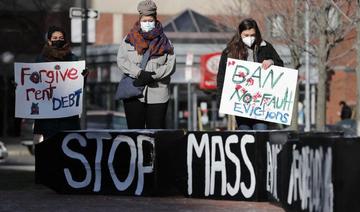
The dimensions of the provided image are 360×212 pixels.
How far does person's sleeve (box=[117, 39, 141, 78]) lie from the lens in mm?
9672

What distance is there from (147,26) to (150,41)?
17 centimetres

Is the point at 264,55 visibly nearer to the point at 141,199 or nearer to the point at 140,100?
the point at 140,100

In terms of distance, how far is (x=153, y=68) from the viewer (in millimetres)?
9766

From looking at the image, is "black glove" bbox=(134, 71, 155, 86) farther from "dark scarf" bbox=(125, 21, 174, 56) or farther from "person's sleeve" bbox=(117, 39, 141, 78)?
"dark scarf" bbox=(125, 21, 174, 56)

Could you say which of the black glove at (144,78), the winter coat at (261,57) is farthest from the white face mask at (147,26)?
the winter coat at (261,57)

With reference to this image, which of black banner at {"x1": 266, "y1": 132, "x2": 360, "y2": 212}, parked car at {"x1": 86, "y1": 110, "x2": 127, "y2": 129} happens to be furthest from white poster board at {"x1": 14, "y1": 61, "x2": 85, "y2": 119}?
parked car at {"x1": 86, "y1": 110, "x2": 127, "y2": 129}

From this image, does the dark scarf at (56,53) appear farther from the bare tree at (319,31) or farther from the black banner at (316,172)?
the bare tree at (319,31)

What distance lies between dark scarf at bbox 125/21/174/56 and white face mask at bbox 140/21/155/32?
35 millimetres

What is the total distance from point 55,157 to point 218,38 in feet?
97.7

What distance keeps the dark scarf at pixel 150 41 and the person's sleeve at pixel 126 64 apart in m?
0.12

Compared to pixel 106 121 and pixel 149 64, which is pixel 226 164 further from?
pixel 106 121

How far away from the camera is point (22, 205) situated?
8.55m

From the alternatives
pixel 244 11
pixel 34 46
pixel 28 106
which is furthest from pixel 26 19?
pixel 28 106

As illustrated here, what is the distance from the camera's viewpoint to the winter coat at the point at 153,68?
974 centimetres
